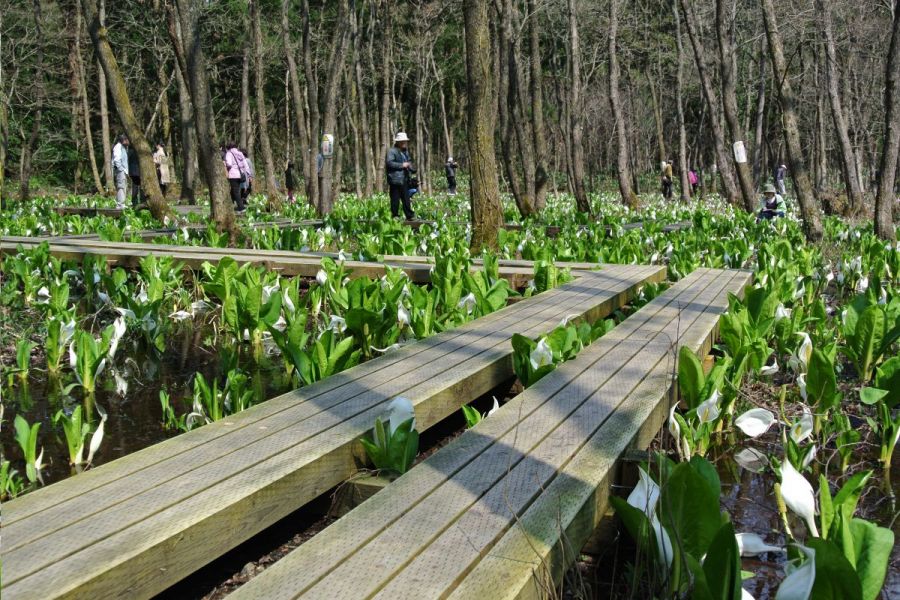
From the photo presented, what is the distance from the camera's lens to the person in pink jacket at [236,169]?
16.4 m

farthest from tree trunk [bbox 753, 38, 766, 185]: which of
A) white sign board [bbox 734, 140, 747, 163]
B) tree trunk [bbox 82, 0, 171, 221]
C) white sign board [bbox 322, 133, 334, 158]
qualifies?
tree trunk [bbox 82, 0, 171, 221]

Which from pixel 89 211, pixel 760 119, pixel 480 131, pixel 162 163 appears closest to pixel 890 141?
pixel 480 131

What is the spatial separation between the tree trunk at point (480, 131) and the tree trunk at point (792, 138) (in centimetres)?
397

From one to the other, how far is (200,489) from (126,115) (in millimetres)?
11922

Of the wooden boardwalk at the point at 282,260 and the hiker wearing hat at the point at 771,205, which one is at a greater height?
the wooden boardwalk at the point at 282,260

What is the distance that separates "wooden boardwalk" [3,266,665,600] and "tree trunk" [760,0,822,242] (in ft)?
25.9

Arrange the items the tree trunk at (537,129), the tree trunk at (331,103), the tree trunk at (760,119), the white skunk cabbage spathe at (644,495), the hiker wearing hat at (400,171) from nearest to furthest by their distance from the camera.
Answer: the white skunk cabbage spathe at (644,495) → the hiker wearing hat at (400,171) → the tree trunk at (331,103) → the tree trunk at (537,129) → the tree trunk at (760,119)

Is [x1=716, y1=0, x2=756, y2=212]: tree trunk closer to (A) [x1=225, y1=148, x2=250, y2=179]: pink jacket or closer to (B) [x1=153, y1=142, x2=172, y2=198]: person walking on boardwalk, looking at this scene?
(A) [x1=225, y1=148, x2=250, y2=179]: pink jacket

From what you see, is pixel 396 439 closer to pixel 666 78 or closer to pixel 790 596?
pixel 790 596

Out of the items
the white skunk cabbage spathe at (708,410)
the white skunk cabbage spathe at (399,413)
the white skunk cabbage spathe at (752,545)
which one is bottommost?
the white skunk cabbage spathe at (708,410)

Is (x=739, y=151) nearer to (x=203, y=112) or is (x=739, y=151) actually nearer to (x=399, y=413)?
(x=203, y=112)

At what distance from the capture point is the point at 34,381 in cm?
463

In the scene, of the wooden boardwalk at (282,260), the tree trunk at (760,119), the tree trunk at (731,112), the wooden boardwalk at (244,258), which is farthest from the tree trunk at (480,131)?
the tree trunk at (760,119)

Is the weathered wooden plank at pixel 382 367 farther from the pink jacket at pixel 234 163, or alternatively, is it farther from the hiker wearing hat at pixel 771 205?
the pink jacket at pixel 234 163
